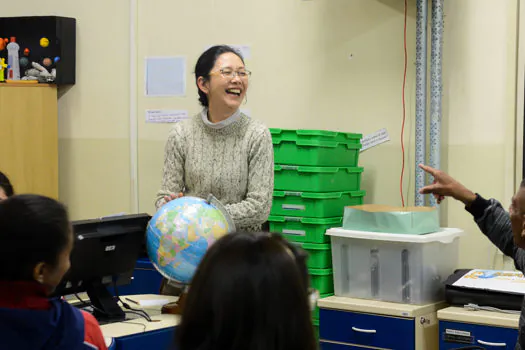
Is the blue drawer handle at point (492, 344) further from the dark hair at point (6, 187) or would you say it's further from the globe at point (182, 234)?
the dark hair at point (6, 187)

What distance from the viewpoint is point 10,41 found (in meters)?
5.17

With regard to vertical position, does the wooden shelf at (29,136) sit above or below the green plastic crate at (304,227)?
above

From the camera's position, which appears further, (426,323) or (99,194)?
(99,194)

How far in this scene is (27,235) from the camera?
164 centimetres

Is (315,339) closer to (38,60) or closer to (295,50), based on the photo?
(295,50)

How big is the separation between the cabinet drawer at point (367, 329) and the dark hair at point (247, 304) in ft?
7.51

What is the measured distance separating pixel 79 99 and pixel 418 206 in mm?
2538

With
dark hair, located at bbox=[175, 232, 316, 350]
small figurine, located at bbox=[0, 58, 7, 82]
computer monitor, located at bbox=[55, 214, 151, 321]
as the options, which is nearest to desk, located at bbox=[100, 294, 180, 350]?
computer monitor, located at bbox=[55, 214, 151, 321]

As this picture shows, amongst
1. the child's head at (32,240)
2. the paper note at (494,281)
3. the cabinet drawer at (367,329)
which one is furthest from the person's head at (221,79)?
the child's head at (32,240)

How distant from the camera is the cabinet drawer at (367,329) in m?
3.42

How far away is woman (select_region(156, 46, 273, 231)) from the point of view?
329cm

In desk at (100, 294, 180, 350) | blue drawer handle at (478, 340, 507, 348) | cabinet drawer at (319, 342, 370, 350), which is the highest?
desk at (100, 294, 180, 350)

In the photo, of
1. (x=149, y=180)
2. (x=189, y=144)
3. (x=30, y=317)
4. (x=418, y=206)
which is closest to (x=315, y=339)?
(x=30, y=317)

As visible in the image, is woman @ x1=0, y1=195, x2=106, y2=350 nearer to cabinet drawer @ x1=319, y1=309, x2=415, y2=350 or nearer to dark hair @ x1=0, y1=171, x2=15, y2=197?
dark hair @ x1=0, y1=171, x2=15, y2=197
